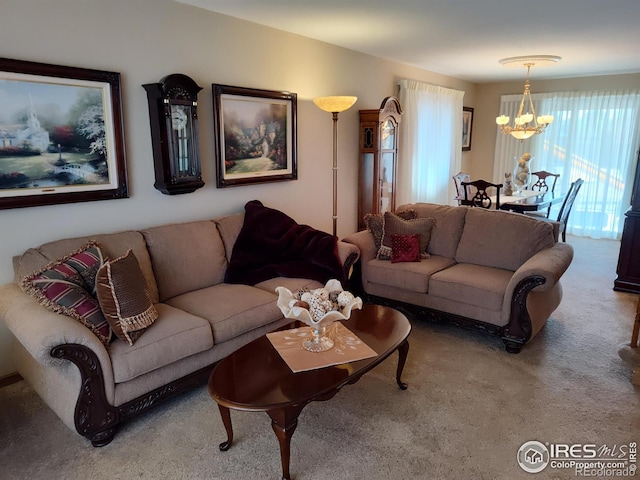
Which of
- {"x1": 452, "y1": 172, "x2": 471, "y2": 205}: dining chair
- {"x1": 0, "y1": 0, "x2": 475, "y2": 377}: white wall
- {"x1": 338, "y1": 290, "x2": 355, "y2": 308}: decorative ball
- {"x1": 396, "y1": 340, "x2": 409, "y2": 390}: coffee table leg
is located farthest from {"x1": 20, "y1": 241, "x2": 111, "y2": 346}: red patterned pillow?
{"x1": 452, "y1": 172, "x2": 471, "y2": 205}: dining chair

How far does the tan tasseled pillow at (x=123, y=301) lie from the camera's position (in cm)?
228

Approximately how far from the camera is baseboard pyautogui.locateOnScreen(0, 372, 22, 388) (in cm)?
271

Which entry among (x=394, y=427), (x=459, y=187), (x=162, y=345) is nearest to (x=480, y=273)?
(x=394, y=427)

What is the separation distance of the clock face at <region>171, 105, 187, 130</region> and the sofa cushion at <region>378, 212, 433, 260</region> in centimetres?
183

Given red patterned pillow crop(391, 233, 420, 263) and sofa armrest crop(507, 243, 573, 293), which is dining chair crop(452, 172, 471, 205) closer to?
red patterned pillow crop(391, 233, 420, 263)

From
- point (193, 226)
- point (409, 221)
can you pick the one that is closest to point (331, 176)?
point (409, 221)

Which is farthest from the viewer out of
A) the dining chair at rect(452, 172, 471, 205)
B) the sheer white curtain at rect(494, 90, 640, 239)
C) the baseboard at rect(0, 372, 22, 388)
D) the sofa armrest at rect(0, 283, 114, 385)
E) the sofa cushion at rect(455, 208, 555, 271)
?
the sheer white curtain at rect(494, 90, 640, 239)

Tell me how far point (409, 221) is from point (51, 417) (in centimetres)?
295

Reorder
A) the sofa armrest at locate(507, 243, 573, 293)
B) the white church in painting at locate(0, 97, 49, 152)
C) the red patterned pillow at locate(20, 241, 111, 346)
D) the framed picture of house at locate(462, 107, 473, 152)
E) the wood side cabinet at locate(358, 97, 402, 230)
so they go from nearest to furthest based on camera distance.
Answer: the red patterned pillow at locate(20, 241, 111, 346), the white church in painting at locate(0, 97, 49, 152), the sofa armrest at locate(507, 243, 573, 293), the wood side cabinet at locate(358, 97, 402, 230), the framed picture of house at locate(462, 107, 473, 152)

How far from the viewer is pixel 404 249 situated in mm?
3768

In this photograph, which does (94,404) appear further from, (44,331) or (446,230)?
(446,230)

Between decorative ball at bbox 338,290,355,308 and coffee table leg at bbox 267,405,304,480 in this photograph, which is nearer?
coffee table leg at bbox 267,405,304,480

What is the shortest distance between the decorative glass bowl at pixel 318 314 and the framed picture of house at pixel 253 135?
1678mm

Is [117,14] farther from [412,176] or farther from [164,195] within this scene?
[412,176]
